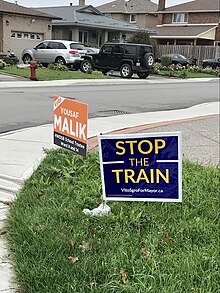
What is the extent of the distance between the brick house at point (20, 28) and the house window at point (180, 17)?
23.6 m

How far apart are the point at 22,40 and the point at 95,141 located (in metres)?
27.4

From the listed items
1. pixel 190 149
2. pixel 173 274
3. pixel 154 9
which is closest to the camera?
pixel 173 274

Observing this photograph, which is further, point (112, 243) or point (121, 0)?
point (121, 0)

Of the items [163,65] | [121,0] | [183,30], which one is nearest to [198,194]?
[163,65]

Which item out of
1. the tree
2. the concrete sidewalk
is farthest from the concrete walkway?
the tree

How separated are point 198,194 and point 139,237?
48.2 inches

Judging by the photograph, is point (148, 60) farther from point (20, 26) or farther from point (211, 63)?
point (211, 63)

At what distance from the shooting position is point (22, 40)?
32906 mm

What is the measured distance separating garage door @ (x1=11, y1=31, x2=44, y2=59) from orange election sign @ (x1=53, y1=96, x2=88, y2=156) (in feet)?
95.2

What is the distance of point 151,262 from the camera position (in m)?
3.22

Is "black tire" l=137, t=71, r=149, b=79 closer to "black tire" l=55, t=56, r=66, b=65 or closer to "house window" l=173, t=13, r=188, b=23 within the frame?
"black tire" l=55, t=56, r=66, b=65

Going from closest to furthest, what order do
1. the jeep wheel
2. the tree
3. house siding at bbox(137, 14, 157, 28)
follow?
the jeep wheel < the tree < house siding at bbox(137, 14, 157, 28)

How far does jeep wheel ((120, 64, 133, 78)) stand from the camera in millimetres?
24766

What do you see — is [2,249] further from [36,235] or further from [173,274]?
[173,274]
